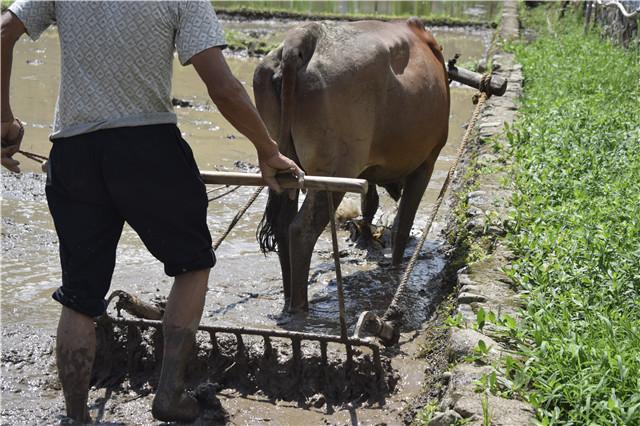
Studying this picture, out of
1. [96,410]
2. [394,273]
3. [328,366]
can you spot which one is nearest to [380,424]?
[328,366]

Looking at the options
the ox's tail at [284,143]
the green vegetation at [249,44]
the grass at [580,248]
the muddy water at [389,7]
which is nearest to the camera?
the grass at [580,248]

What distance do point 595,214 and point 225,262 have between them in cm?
241

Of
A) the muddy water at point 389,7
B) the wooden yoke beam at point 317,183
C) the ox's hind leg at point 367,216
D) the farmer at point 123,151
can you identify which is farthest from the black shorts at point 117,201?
the muddy water at point 389,7

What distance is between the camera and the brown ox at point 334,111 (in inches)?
203

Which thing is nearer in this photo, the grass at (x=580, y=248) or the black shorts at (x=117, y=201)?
the grass at (x=580, y=248)

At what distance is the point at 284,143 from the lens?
204 inches

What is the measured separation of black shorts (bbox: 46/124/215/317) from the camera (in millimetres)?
3533

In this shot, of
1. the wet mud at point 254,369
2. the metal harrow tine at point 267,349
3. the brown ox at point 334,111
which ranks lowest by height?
the wet mud at point 254,369

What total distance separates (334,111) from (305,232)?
69 cm

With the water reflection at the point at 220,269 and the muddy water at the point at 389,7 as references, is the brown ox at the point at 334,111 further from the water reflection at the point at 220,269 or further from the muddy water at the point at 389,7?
the muddy water at the point at 389,7

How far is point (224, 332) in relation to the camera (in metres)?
4.44

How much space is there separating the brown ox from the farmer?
1.46 meters

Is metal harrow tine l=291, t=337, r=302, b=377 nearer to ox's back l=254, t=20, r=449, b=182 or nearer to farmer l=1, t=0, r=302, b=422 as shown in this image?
farmer l=1, t=0, r=302, b=422

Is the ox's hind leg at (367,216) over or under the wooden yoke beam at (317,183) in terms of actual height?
under
